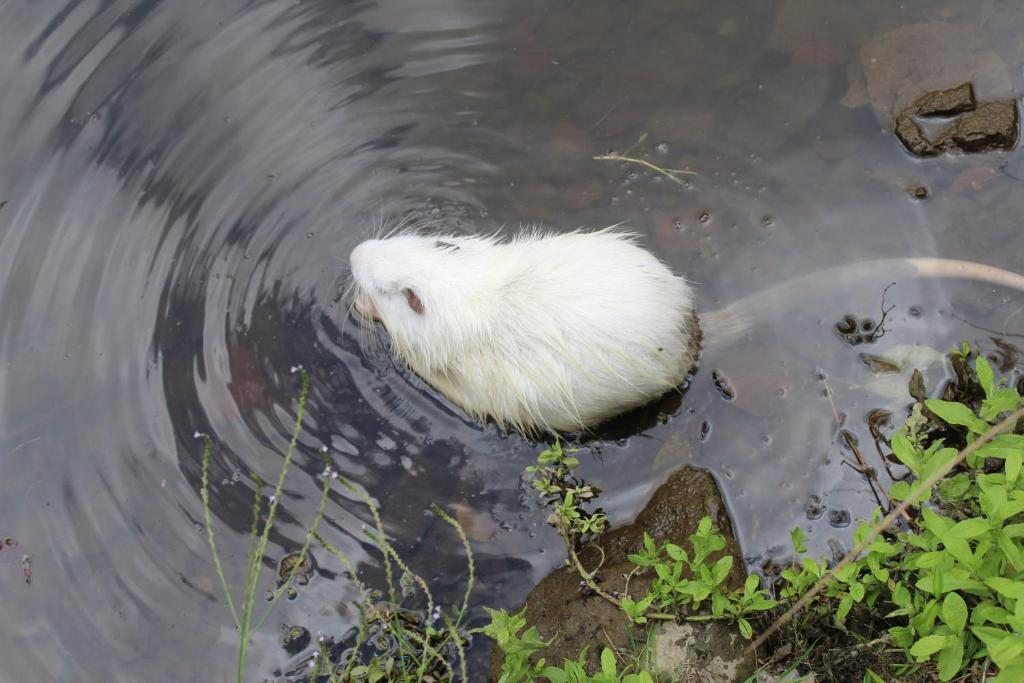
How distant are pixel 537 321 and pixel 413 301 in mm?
638

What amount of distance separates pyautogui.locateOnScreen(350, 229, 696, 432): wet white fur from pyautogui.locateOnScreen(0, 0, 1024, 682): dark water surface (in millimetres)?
387

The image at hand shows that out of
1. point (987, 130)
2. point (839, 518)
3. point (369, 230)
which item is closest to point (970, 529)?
point (839, 518)

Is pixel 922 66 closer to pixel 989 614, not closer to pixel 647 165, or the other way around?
pixel 647 165

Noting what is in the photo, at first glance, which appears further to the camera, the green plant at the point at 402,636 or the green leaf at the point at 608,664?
the green plant at the point at 402,636

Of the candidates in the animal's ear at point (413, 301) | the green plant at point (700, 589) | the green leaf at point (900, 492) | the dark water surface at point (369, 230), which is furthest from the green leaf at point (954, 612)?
the animal's ear at point (413, 301)

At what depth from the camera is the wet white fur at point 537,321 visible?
309cm

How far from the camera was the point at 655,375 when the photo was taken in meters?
3.24

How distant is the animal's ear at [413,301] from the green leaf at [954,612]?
2.15 metres

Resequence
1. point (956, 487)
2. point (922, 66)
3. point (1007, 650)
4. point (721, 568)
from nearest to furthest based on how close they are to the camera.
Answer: point (1007, 650) → point (956, 487) → point (721, 568) → point (922, 66)

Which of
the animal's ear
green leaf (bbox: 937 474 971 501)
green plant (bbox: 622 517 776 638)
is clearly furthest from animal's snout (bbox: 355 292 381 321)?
green leaf (bbox: 937 474 971 501)

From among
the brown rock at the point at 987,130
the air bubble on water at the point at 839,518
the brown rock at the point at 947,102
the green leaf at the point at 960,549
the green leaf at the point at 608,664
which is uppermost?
the brown rock at the point at 947,102

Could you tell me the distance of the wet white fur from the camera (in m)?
3.09

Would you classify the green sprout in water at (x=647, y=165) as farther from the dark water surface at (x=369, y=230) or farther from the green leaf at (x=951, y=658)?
the green leaf at (x=951, y=658)

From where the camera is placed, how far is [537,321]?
124 inches
